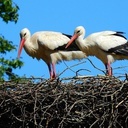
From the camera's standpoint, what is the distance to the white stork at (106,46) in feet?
36.2

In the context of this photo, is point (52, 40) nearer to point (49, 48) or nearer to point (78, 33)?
point (49, 48)

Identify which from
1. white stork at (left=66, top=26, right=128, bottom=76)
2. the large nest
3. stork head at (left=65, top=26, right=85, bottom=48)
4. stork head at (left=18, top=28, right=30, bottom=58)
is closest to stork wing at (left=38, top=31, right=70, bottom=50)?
stork head at (left=18, top=28, right=30, bottom=58)

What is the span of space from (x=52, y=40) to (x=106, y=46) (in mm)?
1184

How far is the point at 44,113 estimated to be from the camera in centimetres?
770

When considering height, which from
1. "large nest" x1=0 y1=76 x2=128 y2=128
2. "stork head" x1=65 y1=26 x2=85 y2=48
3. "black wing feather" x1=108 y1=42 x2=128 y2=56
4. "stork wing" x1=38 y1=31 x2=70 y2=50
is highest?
"stork wing" x1=38 y1=31 x2=70 y2=50

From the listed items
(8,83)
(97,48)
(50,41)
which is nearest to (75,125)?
(8,83)

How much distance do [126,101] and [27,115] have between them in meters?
1.07

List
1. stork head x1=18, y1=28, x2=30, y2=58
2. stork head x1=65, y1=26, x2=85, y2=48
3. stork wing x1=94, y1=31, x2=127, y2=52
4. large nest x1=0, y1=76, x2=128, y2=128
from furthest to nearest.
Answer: stork head x1=18, y1=28, x2=30, y2=58, stork head x1=65, y1=26, x2=85, y2=48, stork wing x1=94, y1=31, x2=127, y2=52, large nest x1=0, y1=76, x2=128, y2=128

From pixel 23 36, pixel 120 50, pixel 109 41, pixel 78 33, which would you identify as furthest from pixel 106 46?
pixel 23 36

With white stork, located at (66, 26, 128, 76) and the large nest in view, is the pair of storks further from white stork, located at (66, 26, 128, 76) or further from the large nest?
the large nest

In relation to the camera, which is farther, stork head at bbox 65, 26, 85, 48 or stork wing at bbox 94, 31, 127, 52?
stork head at bbox 65, 26, 85, 48

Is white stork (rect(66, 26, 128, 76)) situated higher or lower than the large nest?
higher

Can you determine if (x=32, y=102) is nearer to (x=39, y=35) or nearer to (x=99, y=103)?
(x=99, y=103)

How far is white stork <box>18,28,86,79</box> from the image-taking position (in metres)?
11.9
